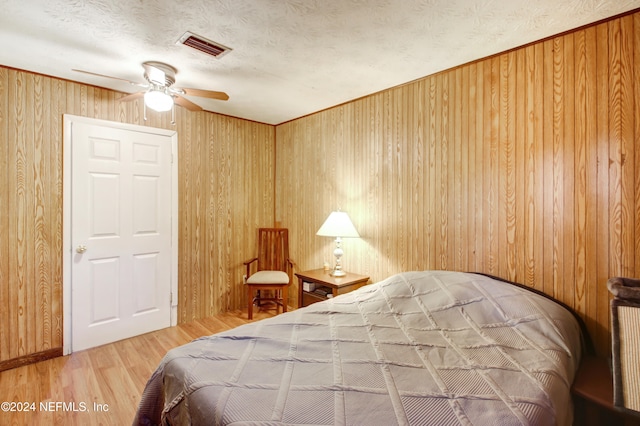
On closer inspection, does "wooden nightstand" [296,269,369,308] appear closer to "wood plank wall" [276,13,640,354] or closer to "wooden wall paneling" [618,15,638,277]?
"wood plank wall" [276,13,640,354]

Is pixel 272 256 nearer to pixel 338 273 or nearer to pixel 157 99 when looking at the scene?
pixel 338 273

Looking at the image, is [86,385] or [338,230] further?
[338,230]

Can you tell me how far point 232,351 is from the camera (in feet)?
4.86

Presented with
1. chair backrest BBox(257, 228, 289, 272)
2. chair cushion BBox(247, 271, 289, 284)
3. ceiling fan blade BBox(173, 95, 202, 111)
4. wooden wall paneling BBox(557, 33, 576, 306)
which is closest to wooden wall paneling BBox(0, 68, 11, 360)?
ceiling fan blade BBox(173, 95, 202, 111)

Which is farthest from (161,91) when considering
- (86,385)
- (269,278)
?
(86,385)

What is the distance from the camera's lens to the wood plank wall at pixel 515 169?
182 centimetres

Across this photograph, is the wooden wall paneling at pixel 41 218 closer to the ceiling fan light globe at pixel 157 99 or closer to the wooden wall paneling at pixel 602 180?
the ceiling fan light globe at pixel 157 99

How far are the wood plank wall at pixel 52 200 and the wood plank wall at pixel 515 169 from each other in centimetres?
162

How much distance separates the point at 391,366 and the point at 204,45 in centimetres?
229

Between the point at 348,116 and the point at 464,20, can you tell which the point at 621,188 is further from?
the point at 348,116

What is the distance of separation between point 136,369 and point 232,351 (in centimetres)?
167

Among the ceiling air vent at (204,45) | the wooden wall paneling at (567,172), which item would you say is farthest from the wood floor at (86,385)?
the wooden wall paneling at (567,172)

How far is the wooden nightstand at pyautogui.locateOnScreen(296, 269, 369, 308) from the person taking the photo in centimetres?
293

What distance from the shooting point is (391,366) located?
136 cm
